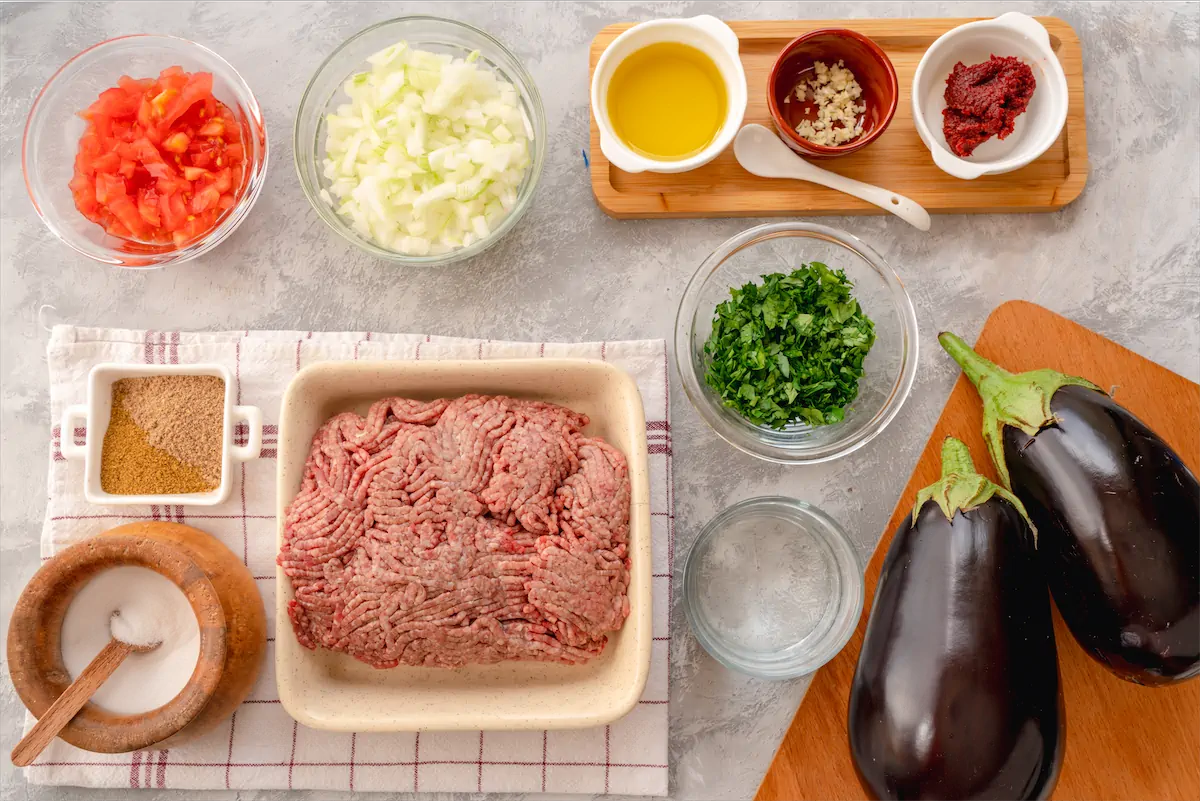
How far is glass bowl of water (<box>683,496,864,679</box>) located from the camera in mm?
1608

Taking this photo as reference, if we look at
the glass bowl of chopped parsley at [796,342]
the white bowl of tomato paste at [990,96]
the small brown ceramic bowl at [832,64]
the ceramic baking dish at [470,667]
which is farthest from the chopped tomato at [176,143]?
the white bowl of tomato paste at [990,96]

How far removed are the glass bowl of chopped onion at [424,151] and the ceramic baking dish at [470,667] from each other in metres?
0.26

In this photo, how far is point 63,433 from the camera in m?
1.62

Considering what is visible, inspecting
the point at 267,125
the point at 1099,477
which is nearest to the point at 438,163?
the point at 267,125

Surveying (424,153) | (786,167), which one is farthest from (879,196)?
(424,153)

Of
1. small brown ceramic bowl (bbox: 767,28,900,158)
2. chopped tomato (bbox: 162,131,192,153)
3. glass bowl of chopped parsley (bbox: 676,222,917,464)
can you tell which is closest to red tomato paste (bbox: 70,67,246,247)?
chopped tomato (bbox: 162,131,192,153)

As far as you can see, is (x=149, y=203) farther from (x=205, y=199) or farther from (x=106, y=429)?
(x=106, y=429)

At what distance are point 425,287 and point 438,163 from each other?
26 cm

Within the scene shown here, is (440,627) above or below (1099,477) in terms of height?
below

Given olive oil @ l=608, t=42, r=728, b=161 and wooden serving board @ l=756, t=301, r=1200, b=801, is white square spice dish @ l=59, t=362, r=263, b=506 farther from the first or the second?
wooden serving board @ l=756, t=301, r=1200, b=801

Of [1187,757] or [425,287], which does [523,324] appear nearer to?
[425,287]

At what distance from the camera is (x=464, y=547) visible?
55.7 inches

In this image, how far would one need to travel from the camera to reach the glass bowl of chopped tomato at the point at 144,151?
1.62 meters

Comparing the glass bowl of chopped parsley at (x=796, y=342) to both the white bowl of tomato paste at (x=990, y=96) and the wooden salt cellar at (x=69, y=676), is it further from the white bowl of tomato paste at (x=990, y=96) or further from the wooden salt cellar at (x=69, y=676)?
the wooden salt cellar at (x=69, y=676)
